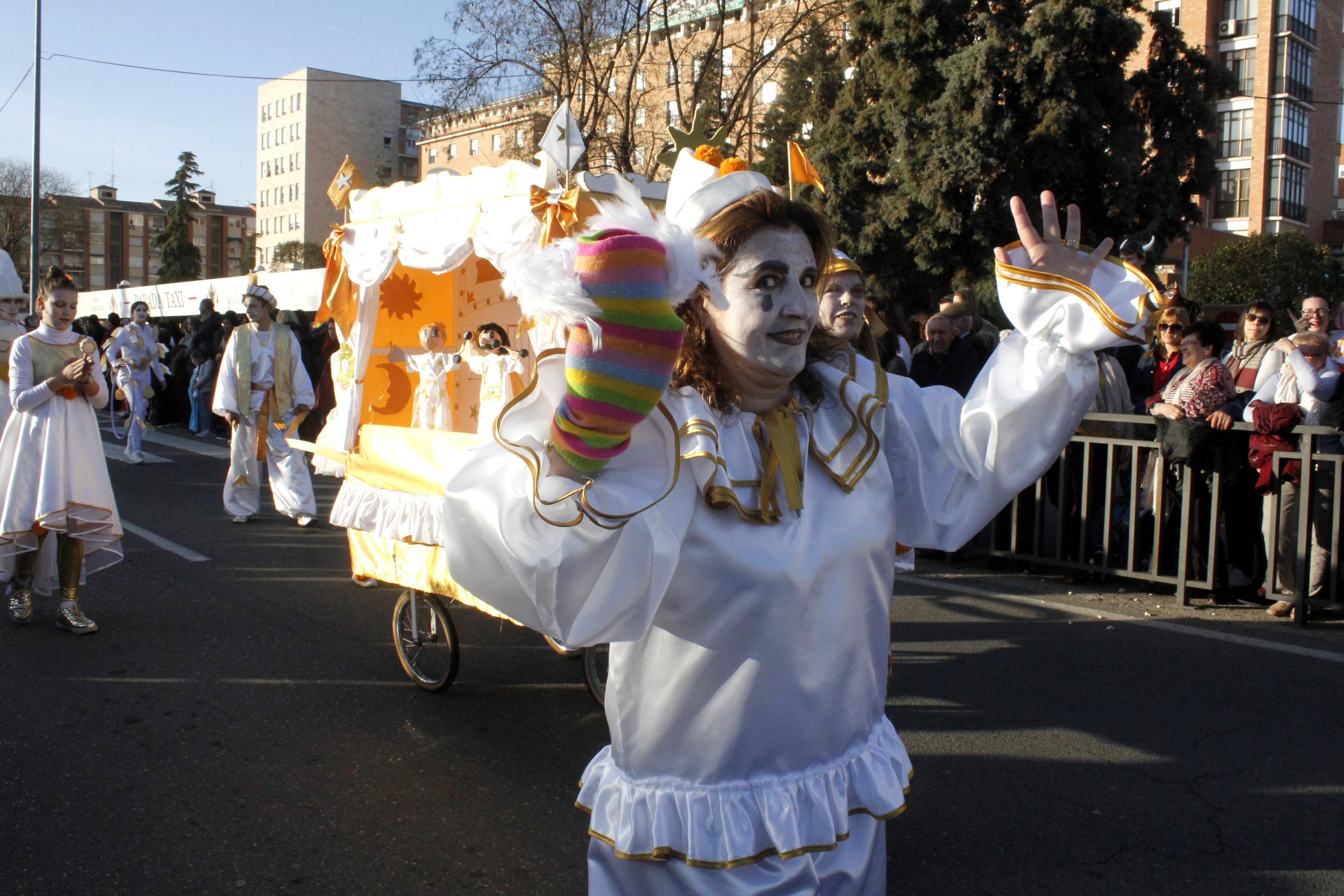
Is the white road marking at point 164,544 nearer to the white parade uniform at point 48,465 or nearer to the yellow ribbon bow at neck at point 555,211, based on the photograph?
the white parade uniform at point 48,465

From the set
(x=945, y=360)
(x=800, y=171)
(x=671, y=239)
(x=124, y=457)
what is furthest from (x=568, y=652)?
(x=124, y=457)

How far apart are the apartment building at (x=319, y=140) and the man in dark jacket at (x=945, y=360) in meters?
82.4

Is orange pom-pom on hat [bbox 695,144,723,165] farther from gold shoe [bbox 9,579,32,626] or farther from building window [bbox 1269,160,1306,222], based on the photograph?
building window [bbox 1269,160,1306,222]

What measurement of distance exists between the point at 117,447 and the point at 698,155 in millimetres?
15068

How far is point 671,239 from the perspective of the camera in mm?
1415

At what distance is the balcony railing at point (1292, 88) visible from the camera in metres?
42.2

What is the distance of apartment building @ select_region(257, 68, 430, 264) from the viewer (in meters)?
87.5

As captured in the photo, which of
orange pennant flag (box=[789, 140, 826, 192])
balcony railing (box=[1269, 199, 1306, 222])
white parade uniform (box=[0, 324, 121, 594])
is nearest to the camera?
orange pennant flag (box=[789, 140, 826, 192])

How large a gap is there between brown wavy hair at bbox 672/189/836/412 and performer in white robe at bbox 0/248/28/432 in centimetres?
569

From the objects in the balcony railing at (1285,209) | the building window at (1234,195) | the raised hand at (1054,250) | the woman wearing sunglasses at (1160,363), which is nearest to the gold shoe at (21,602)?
the raised hand at (1054,250)

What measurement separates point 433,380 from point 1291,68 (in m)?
46.2

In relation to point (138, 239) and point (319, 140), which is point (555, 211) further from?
point (138, 239)

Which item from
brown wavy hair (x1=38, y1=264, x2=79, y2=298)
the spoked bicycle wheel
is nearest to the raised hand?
the spoked bicycle wheel

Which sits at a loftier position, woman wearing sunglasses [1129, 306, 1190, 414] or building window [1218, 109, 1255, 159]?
building window [1218, 109, 1255, 159]
